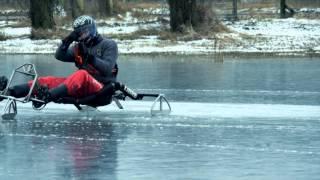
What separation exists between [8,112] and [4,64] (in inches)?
554

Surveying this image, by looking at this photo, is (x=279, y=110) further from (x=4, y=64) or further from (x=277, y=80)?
(x=4, y=64)

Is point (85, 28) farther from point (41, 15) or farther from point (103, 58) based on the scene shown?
point (41, 15)

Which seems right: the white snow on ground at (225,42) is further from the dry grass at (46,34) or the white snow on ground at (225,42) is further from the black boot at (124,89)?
the black boot at (124,89)

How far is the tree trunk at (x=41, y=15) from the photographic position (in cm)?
4022

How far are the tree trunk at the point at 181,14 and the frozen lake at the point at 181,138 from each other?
19.8 m

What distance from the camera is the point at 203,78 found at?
21.0 metres

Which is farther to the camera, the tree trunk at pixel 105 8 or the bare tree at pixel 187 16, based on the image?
the tree trunk at pixel 105 8

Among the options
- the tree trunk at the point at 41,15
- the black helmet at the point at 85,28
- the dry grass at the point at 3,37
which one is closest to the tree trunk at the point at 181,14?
the tree trunk at the point at 41,15

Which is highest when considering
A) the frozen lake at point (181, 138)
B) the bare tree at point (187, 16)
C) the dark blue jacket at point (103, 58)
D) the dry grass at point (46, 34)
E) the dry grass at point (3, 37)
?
the dark blue jacket at point (103, 58)

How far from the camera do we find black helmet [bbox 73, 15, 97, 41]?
Result: 12.6 metres

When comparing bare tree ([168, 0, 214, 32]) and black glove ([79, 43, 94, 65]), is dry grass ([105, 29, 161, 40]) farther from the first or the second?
black glove ([79, 43, 94, 65])

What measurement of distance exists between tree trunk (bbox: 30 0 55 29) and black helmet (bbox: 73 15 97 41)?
27577mm

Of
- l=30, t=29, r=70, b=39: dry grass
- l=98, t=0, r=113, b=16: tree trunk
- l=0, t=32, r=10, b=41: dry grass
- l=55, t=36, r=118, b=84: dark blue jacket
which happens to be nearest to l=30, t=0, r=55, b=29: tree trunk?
l=30, t=29, r=70, b=39: dry grass

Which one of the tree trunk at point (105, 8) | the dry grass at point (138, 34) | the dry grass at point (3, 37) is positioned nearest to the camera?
the dry grass at point (138, 34)
